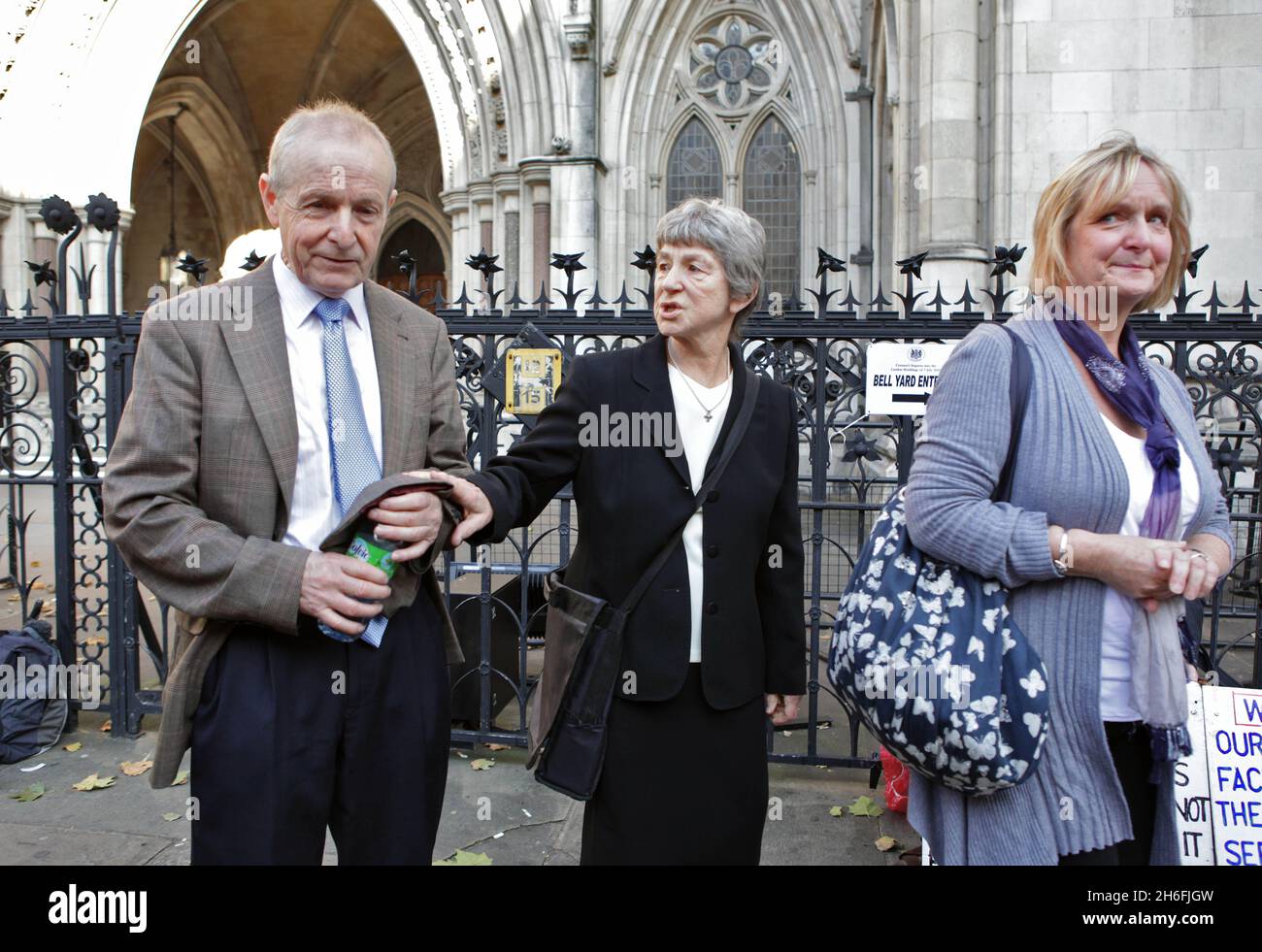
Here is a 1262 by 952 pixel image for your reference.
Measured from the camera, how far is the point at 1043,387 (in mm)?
1922

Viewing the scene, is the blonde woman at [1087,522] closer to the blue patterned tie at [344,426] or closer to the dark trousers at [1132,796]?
the dark trousers at [1132,796]

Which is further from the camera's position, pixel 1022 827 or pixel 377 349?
pixel 377 349

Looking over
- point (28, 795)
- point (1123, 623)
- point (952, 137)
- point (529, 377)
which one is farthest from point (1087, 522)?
point (952, 137)

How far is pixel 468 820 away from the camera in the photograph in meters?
3.98

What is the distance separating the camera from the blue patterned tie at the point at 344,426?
1949 millimetres

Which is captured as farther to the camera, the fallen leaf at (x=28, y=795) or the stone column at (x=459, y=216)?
the stone column at (x=459, y=216)

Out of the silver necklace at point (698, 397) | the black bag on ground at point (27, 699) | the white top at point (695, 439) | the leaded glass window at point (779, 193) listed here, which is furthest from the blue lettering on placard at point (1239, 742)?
the leaded glass window at point (779, 193)

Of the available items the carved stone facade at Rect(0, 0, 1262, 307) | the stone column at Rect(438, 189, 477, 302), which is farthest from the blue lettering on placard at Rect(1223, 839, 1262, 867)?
the stone column at Rect(438, 189, 477, 302)

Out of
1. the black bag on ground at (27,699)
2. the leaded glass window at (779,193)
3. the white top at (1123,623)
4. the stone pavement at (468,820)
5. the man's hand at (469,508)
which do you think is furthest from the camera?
the leaded glass window at (779,193)

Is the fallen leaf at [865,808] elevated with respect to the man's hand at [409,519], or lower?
lower

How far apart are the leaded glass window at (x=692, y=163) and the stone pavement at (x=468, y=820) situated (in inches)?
512

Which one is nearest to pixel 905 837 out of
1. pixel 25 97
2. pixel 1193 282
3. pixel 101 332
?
pixel 101 332

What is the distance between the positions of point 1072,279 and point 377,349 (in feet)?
4.97
